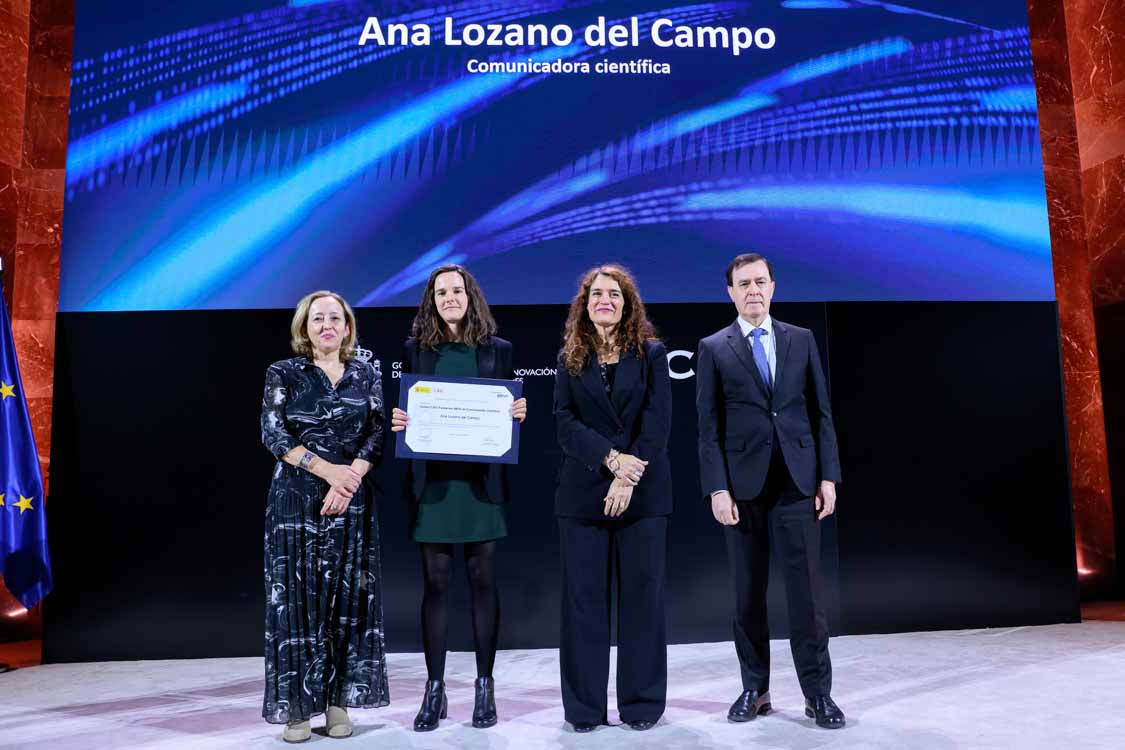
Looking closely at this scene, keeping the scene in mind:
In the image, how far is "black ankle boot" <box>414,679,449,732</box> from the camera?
110 inches

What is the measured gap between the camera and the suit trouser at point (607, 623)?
108 inches

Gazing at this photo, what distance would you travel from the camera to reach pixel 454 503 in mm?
2873

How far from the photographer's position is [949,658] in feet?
12.3

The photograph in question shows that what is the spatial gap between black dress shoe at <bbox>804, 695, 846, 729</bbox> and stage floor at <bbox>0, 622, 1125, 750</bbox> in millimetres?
43

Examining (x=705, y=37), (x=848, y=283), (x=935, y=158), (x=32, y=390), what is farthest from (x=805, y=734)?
(x=32, y=390)

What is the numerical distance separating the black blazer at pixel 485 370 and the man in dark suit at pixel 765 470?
75 centimetres

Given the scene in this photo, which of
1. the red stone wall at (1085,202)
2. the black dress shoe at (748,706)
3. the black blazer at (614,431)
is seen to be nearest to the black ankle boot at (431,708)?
the black blazer at (614,431)

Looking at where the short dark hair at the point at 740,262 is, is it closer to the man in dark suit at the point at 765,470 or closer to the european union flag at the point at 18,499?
the man in dark suit at the point at 765,470

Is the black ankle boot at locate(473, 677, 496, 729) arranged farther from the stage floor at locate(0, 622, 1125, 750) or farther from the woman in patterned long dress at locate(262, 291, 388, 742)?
the woman in patterned long dress at locate(262, 291, 388, 742)

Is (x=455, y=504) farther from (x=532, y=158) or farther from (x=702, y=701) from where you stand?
(x=532, y=158)

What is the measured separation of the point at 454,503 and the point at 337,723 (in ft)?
2.74

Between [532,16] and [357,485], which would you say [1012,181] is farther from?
[357,485]

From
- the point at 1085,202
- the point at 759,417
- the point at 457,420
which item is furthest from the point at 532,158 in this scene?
the point at 1085,202

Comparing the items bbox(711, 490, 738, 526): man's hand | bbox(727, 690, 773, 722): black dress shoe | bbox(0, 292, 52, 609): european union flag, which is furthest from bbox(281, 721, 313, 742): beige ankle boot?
bbox(0, 292, 52, 609): european union flag
